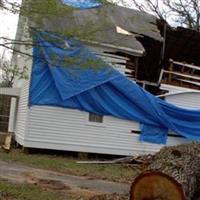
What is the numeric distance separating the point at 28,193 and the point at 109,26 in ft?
17.4

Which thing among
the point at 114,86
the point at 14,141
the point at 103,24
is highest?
the point at 103,24

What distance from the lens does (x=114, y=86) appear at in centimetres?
1984

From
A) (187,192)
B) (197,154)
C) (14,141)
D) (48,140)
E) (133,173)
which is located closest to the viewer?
(187,192)

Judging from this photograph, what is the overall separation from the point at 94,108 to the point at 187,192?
1056 cm

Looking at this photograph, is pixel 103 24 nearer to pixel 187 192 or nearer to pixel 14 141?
pixel 187 192

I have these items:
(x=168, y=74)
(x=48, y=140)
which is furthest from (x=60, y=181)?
(x=168, y=74)

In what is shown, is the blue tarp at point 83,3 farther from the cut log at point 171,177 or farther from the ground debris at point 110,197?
the ground debris at point 110,197

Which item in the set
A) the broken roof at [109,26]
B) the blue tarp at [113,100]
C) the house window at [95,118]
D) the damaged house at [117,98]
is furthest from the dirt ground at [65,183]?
the house window at [95,118]

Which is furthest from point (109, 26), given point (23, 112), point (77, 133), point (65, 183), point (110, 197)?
point (23, 112)

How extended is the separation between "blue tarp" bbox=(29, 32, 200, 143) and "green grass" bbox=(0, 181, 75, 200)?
716cm

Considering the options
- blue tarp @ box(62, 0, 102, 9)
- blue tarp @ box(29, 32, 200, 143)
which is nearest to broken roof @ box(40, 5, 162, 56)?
blue tarp @ box(62, 0, 102, 9)

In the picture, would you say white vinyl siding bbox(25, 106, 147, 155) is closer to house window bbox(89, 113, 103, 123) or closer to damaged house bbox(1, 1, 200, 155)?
damaged house bbox(1, 1, 200, 155)

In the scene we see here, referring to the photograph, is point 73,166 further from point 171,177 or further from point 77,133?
point 171,177

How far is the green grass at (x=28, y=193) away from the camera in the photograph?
10195 mm
